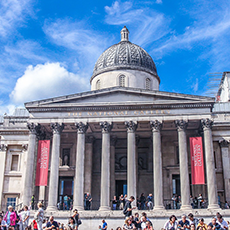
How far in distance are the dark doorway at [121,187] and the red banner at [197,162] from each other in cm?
883

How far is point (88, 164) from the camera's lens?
1403 inches

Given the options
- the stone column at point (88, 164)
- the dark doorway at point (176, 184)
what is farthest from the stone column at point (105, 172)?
the dark doorway at point (176, 184)

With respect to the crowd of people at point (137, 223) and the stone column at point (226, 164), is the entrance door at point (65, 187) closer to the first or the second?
the crowd of people at point (137, 223)

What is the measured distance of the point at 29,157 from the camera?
3152 cm

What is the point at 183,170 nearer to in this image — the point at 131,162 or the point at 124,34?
the point at 131,162

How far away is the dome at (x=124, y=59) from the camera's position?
131 feet

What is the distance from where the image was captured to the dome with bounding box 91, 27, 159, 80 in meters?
39.9

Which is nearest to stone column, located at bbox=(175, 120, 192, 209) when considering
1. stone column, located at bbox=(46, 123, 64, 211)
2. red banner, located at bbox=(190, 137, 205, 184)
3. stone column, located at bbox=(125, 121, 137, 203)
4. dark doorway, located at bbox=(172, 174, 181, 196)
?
red banner, located at bbox=(190, 137, 205, 184)

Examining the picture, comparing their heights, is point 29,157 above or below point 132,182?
above

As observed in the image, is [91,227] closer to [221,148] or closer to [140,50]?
[221,148]

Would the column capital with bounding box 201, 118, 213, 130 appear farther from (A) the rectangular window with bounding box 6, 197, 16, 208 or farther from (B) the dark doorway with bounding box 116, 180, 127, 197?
(A) the rectangular window with bounding box 6, 197, 16, 208

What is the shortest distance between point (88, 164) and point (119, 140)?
448cm

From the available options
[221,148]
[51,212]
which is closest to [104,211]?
[51,212]

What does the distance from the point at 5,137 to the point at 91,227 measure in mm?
16723
